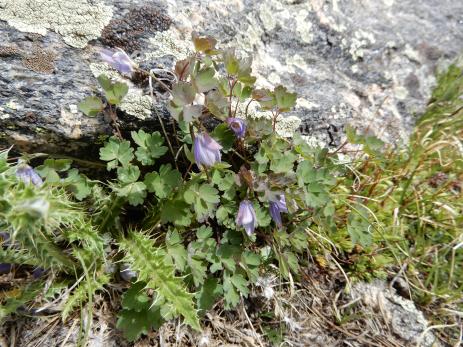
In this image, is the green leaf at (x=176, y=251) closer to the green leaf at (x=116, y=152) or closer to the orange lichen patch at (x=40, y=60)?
the green leaf at (x=116, y=152)

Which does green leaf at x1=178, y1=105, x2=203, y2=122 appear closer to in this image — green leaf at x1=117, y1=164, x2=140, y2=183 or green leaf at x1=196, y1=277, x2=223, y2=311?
green leaf at x1=117, y1=164, x2=140, y2=183

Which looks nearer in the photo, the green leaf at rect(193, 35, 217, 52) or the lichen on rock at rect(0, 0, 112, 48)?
the green leaf at rect(193, 35, 217, 52)

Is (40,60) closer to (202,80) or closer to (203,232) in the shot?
(202,80)

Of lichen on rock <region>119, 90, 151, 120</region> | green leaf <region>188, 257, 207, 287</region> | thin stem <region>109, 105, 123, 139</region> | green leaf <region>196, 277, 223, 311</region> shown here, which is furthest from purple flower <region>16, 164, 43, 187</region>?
green leaf <region>196, 277, 223, 311</region>

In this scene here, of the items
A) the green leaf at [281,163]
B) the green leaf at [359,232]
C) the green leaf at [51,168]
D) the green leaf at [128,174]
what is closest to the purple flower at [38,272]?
the green leaf at [51,168]

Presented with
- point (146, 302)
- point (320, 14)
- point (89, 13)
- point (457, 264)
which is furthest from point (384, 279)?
point (89, 13)

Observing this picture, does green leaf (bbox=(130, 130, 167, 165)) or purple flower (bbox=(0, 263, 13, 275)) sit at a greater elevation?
A: green leaf (bbox=(130, 130, 167, 165))
